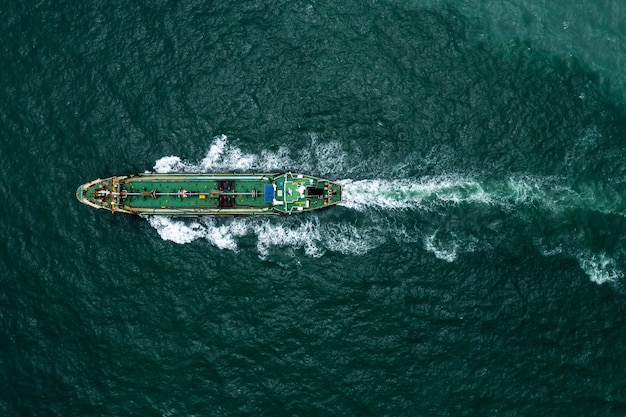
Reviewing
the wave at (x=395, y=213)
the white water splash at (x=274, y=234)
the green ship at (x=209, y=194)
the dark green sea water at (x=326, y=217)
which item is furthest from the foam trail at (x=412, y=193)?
the white water splash at (x=274, y=234)

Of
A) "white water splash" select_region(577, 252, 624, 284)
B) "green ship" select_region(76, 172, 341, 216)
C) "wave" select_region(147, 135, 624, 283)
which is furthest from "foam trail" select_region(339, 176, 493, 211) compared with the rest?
"white water splash" select_region(577, 252, 624, 284)

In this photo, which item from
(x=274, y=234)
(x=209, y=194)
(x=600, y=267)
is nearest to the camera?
(x=600, y=267)

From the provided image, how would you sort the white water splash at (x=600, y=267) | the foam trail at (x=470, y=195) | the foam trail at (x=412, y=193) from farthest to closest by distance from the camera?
1. the foam trail at (x=412, y=193)
2. the foam trail at (x=470, y=195)
3. the white water splash at (x=600, y=267)

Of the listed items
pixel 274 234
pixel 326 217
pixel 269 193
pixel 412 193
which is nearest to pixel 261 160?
pixel 269 193

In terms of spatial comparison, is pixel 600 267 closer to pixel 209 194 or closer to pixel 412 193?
pixel 412 193

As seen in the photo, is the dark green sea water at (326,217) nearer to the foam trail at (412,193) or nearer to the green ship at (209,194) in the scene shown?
the foam trail at (412,193)
